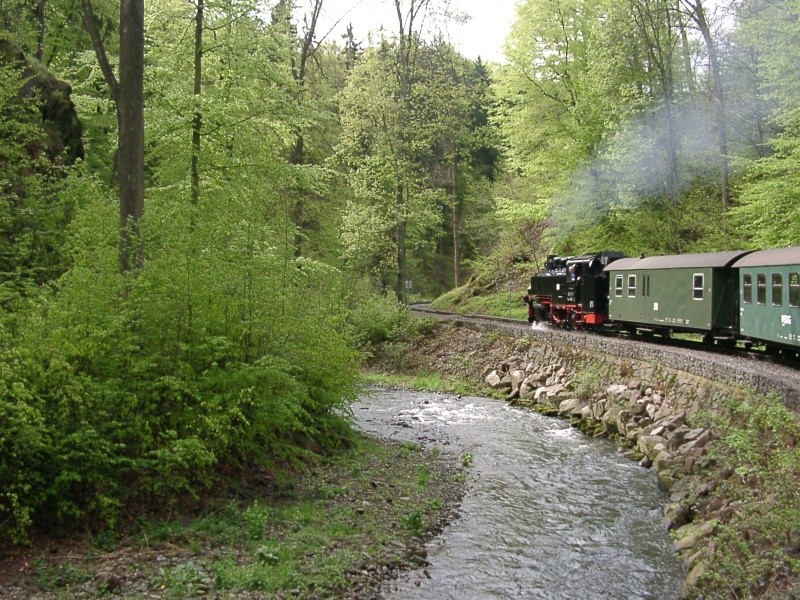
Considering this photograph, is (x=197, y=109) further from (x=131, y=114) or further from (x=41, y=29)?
(x=41, y=29)

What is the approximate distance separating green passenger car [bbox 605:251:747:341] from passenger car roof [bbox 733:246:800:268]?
74 centimetres

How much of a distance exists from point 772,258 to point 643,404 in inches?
154

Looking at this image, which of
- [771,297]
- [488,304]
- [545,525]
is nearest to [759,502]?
[545,525]

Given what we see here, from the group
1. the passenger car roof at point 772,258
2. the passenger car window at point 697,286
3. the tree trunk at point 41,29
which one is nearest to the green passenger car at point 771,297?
the passenger car roof at point 772,258

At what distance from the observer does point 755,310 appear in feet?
44.8

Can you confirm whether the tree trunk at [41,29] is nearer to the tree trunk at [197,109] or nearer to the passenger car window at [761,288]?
the tree trunk at [197,109]

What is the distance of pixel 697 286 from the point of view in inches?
620

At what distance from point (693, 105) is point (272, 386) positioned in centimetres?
2110

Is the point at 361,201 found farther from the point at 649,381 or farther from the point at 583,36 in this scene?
the point at 649,381

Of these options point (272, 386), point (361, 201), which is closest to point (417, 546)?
point (272, 386)

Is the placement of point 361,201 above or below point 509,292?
above

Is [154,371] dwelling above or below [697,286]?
below

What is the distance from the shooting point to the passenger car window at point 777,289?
12516 millimetres

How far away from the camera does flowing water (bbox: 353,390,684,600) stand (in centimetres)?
744
